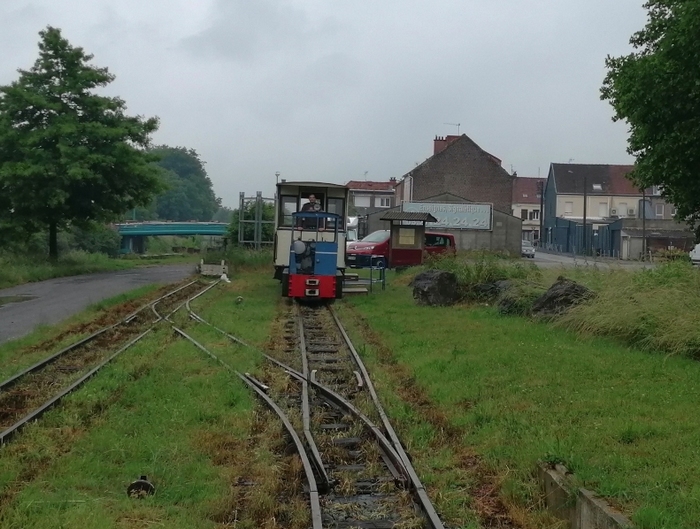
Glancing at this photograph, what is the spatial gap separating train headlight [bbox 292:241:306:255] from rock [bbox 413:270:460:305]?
9.85 feet

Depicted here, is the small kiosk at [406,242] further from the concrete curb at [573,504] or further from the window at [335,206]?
the concrete curb at [573,504]

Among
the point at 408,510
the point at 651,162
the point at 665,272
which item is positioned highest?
the point at 651,162

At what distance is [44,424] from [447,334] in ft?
24.3

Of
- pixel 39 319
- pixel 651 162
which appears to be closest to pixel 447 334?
pixel 39 319

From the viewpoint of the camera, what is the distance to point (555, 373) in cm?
953

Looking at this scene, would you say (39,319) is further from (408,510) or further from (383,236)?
(383,236)

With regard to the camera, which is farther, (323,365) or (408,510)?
(323,365)

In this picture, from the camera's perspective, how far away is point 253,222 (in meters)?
32.2

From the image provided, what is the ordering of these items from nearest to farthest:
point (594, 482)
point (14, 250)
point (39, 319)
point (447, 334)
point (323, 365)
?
1. point (594, 482)
2. point (323, 365)
3. point (447, 334)
4. point (39, 319)
5. point (14, 250)

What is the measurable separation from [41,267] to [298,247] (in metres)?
14.8

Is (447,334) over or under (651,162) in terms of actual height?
under

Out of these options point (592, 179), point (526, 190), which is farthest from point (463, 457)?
point (526, 190)

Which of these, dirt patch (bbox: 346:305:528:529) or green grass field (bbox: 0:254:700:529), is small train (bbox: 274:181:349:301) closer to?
green grass field (bbox: 0:254:700:529)

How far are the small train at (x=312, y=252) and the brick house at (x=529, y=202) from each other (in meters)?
75.6
